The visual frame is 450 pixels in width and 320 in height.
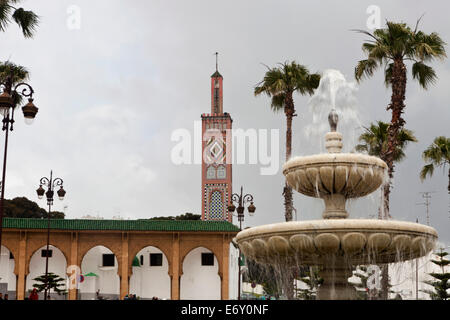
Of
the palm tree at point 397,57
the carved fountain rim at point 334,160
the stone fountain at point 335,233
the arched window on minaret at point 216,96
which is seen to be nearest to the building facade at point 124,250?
the palm tree at point 397,57

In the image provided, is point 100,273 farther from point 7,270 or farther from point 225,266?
point 225,266

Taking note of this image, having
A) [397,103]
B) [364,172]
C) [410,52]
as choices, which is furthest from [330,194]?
[410,52]

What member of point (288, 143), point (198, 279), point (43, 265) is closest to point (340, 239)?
point (288, 143)

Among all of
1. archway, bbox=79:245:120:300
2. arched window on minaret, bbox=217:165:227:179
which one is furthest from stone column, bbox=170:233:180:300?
arched window on minaret, bbox=217:165:227:179

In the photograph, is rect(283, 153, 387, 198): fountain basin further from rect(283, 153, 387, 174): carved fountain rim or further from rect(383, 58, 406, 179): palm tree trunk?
rect(383, 58, 406, 179): palm tree trunk

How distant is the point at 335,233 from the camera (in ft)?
30.1

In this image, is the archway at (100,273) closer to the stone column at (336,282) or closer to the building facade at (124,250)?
the building facade at (124,250)

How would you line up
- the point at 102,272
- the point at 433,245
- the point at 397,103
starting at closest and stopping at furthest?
the point at 433,245 → the point at 397,103 → the point at 102,272

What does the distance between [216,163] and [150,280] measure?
106 ft

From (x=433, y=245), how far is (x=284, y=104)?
17.7 m

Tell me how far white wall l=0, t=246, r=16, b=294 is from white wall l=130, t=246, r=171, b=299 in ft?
21.5

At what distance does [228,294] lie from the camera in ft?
111

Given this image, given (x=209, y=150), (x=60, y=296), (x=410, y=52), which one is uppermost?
(x=209, y=150)
